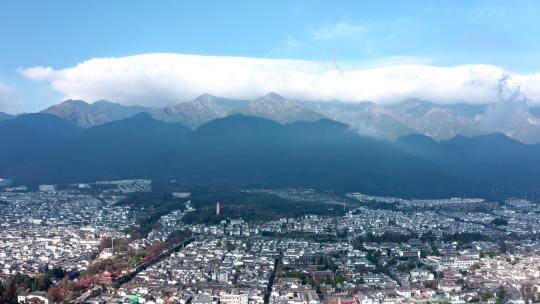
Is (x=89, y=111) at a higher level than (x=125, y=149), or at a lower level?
higher

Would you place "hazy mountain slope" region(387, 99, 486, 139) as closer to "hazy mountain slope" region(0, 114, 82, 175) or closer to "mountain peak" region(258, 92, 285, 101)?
"mountain peak" region(258, 92, 285, 101)

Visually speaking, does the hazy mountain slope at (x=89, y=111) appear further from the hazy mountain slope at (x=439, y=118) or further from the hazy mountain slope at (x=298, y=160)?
the hazy mountain slope at (x=439, y=118)

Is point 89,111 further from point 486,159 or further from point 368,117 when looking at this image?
point 486,159

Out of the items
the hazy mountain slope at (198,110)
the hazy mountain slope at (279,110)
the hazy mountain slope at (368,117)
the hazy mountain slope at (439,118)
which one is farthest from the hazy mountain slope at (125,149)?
the hazy mountain slope at (439,118)

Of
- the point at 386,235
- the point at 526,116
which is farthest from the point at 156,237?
the point at 526,116

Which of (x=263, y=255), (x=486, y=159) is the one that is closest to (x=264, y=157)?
(x=486, y=159)
